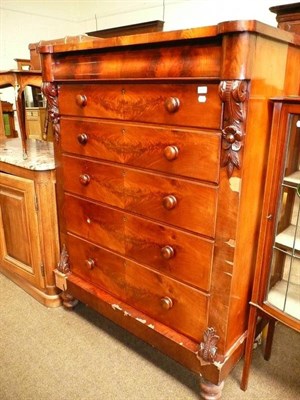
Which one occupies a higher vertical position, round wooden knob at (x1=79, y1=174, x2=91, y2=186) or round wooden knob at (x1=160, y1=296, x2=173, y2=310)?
round wooden knob at (x1=79, y1=174, x2=91, y2=186)

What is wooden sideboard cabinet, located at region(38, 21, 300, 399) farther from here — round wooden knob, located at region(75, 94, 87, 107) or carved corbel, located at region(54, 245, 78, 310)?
carved corbel, located at region(54, 245, 78, 310)

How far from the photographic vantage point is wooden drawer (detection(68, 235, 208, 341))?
1.29m

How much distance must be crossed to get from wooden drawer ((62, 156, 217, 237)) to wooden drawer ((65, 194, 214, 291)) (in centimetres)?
5

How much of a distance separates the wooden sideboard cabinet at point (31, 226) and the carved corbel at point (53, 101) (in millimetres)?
276

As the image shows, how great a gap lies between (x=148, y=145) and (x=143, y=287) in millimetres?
635

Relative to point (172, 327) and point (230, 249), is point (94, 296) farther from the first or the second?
point (230, 249)

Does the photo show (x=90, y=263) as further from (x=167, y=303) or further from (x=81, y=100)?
(x=81, y=100)

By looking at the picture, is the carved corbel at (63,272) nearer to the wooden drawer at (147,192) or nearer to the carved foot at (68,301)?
the carved foot at (68,301)

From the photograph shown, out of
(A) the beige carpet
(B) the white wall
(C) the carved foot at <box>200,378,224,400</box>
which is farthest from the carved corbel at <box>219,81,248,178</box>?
(B) the white wall

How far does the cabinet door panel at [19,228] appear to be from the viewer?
71.7 inches

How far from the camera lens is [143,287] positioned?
144 cm

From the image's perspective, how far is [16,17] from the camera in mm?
5004

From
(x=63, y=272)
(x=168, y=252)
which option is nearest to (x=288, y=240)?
(x=168, y=252)

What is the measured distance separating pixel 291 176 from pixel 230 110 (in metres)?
0.37
